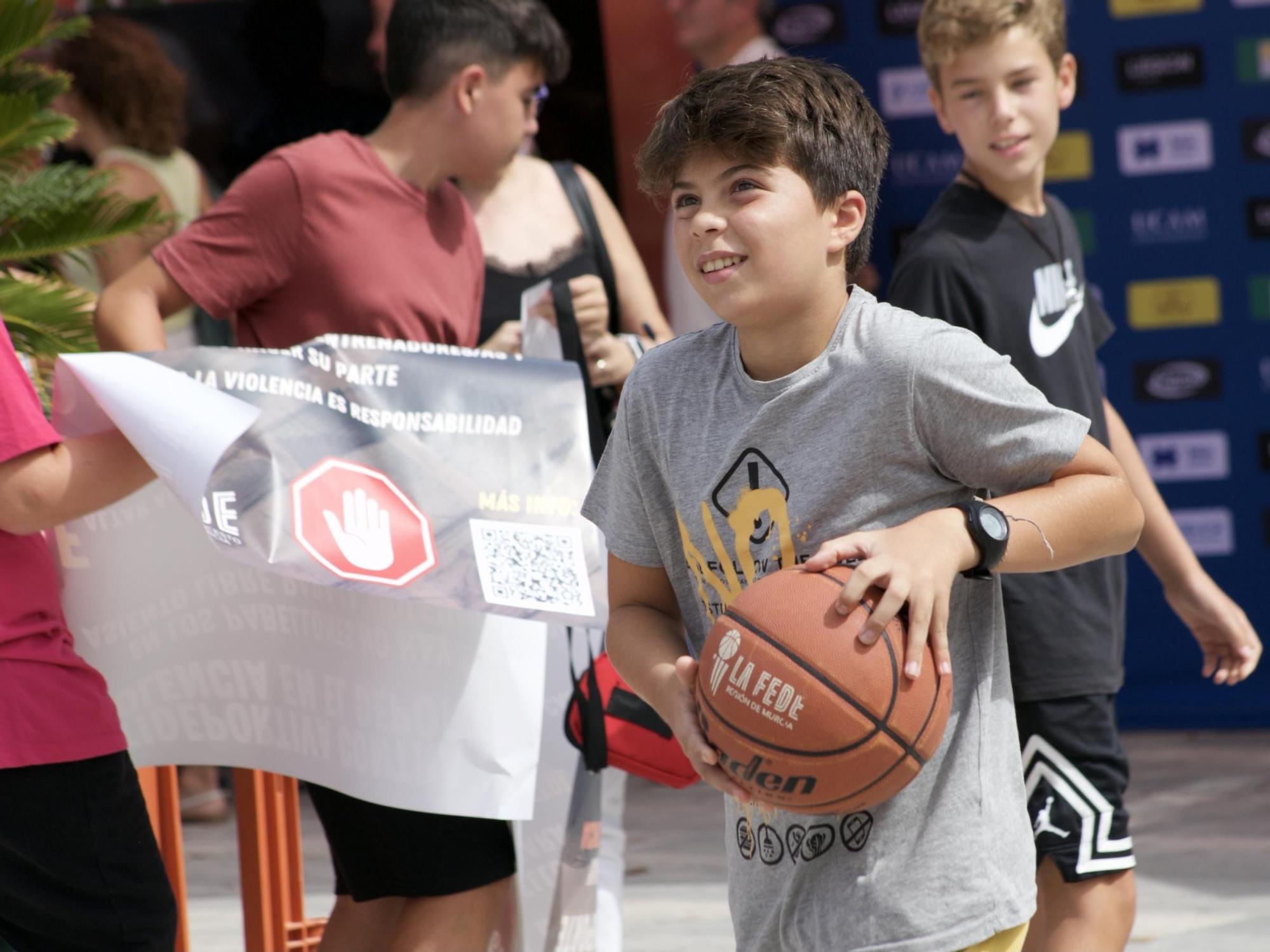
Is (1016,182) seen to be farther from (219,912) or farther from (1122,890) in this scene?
(219,912)

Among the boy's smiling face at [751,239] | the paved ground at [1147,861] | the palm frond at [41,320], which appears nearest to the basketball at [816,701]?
the boy's smiling face at [751,239]

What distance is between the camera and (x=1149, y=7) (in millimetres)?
6965

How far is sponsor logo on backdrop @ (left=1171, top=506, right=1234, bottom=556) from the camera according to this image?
7.02 metres

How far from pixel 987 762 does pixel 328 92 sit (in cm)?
509

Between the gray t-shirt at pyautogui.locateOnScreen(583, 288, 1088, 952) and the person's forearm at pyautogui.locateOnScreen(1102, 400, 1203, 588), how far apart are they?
1.45 meters

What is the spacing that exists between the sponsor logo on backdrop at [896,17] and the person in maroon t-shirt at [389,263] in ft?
11.5

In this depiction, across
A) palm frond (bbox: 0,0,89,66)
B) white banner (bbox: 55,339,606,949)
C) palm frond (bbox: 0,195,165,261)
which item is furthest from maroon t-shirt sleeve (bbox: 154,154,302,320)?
palm frond (bbox: 0,0,89,66)

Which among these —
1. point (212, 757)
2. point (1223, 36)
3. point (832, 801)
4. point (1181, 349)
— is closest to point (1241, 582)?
point (1181, 349)

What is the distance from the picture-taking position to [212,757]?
3527mm

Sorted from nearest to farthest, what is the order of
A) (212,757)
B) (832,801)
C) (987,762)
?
(832,801) → (987,762) → (212,757)

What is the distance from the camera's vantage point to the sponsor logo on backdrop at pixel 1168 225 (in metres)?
7.00

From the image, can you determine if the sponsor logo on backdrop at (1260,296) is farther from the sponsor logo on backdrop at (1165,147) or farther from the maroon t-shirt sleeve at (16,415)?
the maroon t-shirt sleeve at (16,415)

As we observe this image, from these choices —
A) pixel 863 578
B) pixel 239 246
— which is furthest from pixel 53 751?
pixel 863 578

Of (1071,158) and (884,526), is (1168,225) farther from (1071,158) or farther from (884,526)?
(884,526)
